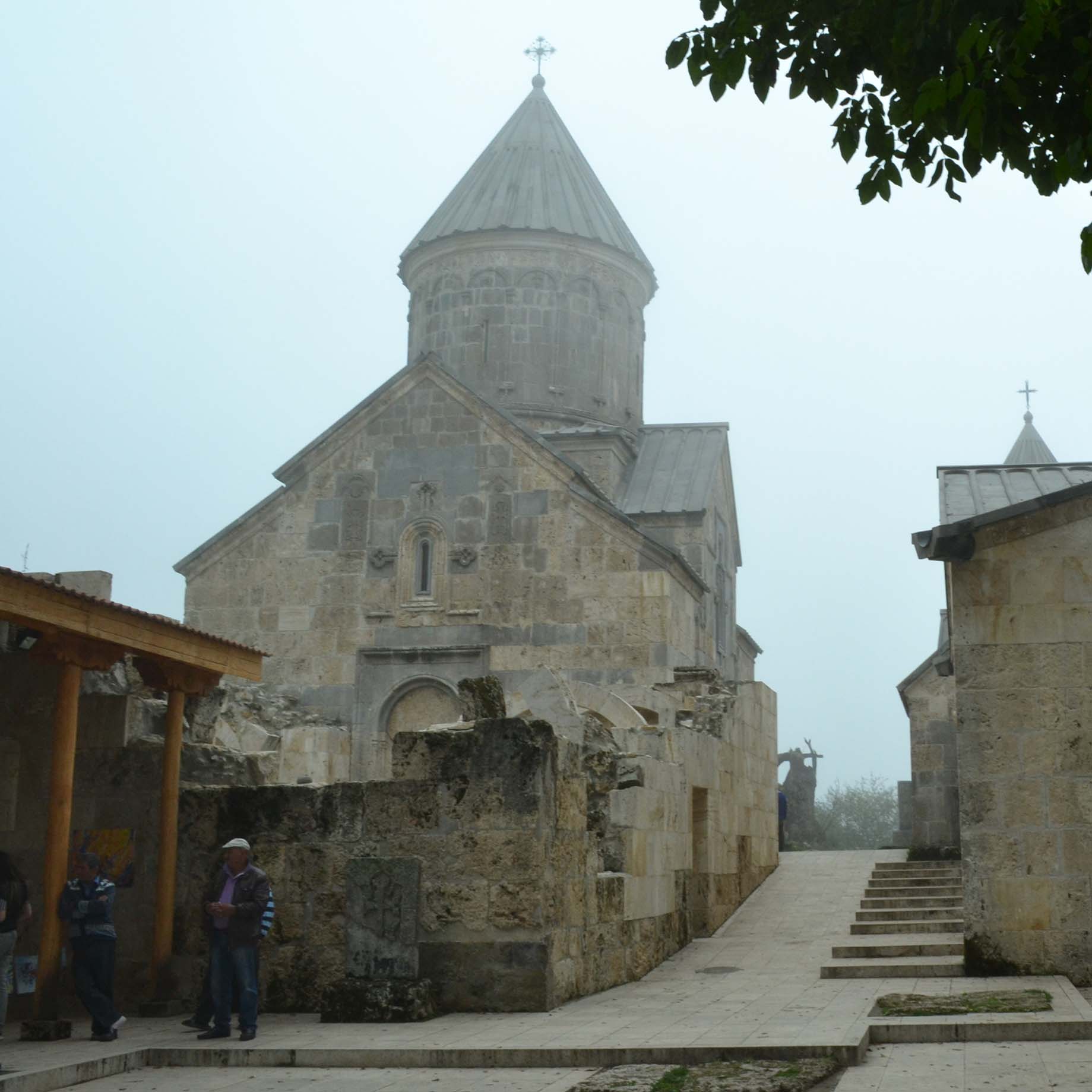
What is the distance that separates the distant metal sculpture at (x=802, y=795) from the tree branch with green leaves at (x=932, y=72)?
30.3 m

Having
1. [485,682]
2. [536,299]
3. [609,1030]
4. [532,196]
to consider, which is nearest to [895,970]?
[609,1030]

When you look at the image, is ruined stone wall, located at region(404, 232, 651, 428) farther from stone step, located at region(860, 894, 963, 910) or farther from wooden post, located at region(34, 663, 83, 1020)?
wooden post, located at region(34, 663, 83, 1020)

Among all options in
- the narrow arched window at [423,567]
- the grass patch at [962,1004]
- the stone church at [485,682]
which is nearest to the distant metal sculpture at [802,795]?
the stone church at [485,682]

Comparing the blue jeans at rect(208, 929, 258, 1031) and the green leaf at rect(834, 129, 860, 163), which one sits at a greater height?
the green leaf at rect(834, 129, 860, 163)

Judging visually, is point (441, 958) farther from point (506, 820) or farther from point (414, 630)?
point (414, 630)

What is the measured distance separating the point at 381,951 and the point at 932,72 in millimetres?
6357

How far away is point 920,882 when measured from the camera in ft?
55.8

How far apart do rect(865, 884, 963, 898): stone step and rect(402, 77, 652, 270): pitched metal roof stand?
1449 centimetres

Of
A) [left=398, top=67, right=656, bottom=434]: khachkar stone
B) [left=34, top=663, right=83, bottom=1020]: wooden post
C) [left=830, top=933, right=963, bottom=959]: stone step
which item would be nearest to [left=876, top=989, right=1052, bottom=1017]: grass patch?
[left=830, top=933, right=963, bottom=959]: stone step

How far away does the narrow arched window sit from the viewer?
2092cm

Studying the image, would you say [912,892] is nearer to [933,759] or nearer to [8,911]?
[933,759]

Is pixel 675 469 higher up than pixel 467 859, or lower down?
higher up

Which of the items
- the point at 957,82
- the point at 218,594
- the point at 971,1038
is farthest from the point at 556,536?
the point at 957,82

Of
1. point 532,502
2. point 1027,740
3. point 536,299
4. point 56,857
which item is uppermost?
point 536,299
